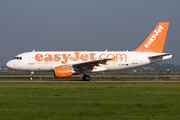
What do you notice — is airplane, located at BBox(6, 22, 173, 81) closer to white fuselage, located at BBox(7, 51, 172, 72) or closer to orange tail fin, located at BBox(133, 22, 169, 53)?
white fuselage, located at BBox(7, 51, 172, 72)

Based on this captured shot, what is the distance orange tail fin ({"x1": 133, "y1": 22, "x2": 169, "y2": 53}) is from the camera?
34406 millimetres

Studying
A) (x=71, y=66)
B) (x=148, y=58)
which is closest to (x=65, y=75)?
(x=71, y=66)

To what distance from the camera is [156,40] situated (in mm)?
34406

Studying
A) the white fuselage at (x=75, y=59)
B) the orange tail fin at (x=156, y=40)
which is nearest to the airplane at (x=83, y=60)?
the white fuselage at (x=75, y=59)

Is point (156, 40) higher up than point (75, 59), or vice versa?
point (156, 40)

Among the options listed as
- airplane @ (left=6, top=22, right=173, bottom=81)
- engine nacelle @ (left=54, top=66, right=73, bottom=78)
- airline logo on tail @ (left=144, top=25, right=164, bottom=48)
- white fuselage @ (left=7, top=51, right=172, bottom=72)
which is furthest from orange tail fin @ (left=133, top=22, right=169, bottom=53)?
engine nacelle @ (left=54, top=66, right=73, bottom=78)

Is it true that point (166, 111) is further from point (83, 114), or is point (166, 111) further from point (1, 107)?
point (1, 107)

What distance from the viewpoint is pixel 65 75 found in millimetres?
29875

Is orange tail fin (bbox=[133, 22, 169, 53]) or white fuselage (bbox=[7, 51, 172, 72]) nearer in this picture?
white fuselage (bbox=[7, 51, 172, 72])

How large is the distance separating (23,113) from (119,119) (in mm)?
3832

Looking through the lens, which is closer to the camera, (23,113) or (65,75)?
(23,113)

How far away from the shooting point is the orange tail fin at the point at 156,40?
34406mm

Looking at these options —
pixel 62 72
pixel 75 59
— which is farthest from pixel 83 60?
pixel 62 72

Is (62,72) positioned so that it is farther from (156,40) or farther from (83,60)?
(156,40)
